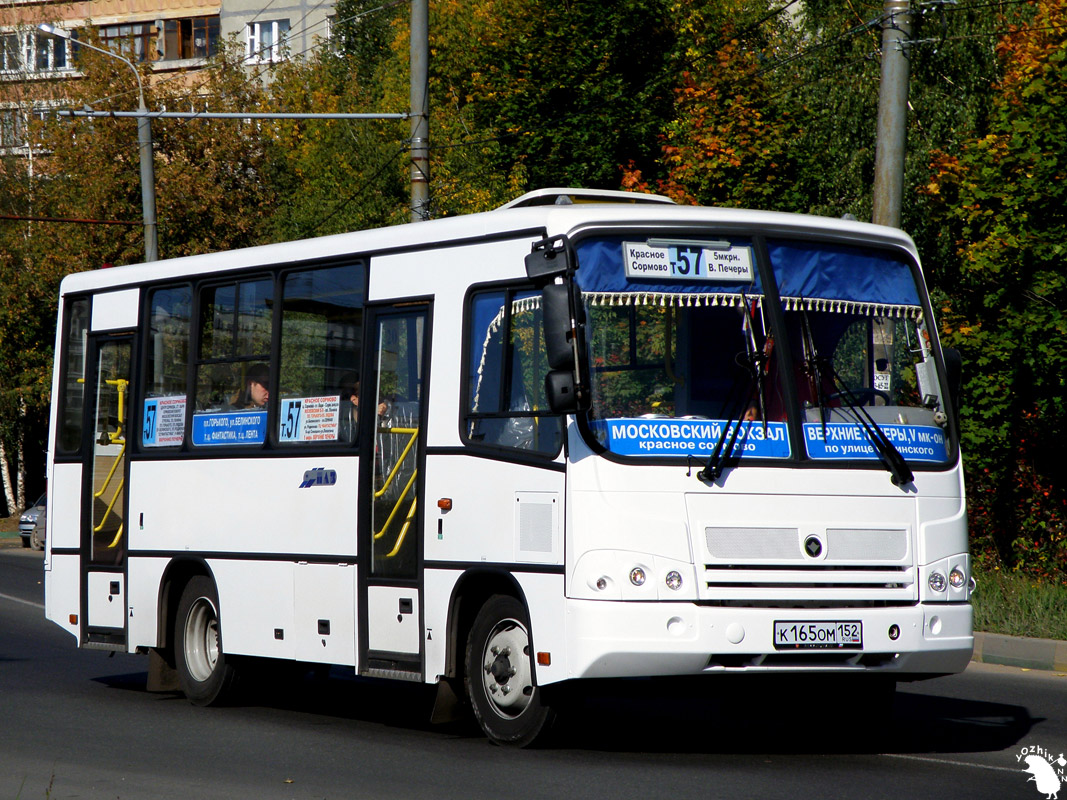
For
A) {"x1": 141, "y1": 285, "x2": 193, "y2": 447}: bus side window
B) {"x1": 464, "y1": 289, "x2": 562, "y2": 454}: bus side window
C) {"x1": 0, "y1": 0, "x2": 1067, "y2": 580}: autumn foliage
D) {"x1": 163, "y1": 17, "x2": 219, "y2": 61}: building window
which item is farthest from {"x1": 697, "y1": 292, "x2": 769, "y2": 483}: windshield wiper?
{"x1": 163, "y1": 17, "x2": 219, "y2": 61}: building window

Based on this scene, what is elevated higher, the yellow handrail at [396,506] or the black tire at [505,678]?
the yellow handrail at [396,506]

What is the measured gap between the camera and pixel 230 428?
40.0 feet

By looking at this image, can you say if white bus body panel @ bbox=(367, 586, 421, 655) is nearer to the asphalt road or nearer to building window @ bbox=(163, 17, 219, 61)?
the asphalt road

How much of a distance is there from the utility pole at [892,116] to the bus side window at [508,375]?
767 centimetres

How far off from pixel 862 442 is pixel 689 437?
104cm

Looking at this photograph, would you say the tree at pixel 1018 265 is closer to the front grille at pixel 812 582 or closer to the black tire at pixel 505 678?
the front grille at pixel 812 582

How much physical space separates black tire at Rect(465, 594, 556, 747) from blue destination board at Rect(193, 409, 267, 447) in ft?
9.61

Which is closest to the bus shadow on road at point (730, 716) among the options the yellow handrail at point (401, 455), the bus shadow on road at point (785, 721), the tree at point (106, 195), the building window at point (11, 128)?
the bus shadow on road at point (785, 721)

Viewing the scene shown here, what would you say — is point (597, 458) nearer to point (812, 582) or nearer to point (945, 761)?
point (812, 582)

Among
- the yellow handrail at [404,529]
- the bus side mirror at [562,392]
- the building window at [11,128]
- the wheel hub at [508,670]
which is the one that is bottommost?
the wheel hub at [508,670]

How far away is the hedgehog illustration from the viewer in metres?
8.05

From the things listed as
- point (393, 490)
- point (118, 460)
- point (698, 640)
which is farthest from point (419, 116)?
point (698, 640)

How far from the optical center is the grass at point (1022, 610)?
15.1 m

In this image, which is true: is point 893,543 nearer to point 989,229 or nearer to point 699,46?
point 989,229
